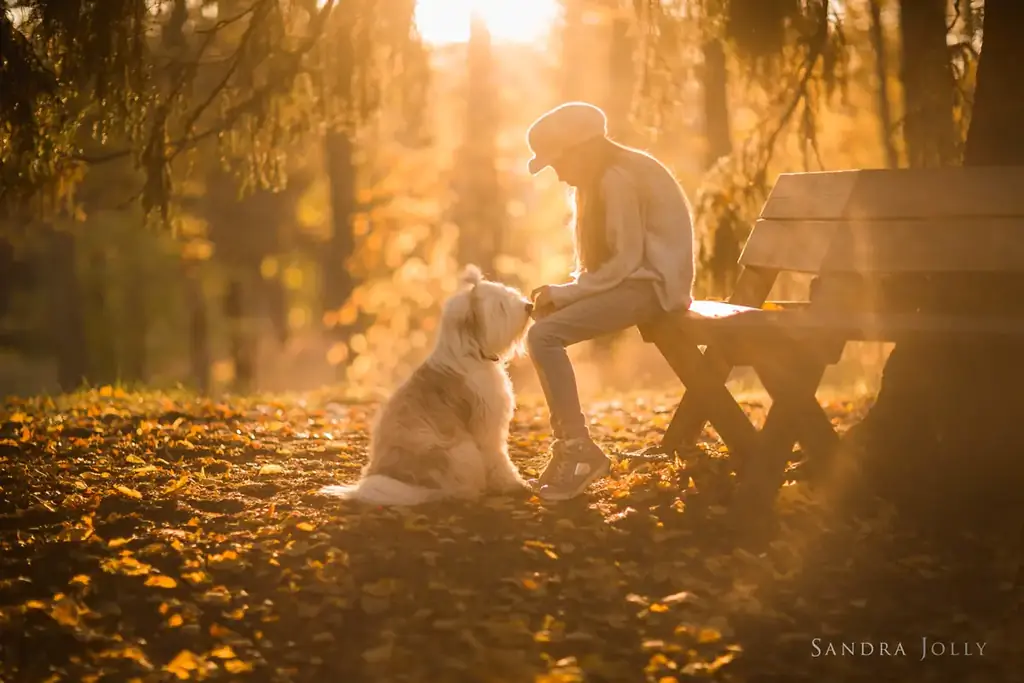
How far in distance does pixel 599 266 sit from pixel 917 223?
5.39ft

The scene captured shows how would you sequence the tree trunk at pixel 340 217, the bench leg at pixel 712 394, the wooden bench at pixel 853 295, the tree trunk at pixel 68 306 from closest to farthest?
the wooden bench at pixel 853 295, the bench leg at pixel 712 394, the tree trunk at pixel 340 217, the tree trunk at pixel 68 306

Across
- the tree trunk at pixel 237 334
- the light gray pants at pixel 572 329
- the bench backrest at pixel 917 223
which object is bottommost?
the tree trunk at pixel 237 334

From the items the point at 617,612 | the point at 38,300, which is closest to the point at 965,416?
the point at 617,612

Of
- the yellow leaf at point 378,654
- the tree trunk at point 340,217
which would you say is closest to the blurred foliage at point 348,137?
the tree trunk at point 340,217

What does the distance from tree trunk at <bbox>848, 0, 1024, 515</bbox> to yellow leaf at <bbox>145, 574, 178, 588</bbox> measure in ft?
12.0

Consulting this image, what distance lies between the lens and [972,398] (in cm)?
633

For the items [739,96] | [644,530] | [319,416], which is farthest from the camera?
[739,96]

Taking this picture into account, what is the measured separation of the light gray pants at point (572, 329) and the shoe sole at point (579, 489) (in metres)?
0.22

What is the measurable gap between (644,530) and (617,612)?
958 mm

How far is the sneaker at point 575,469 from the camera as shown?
20.4ft

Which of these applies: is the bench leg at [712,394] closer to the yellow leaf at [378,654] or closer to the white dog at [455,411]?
the white dog at [455,411]

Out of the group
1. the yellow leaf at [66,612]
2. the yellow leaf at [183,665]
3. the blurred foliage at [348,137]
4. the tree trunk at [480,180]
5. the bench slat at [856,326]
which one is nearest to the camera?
the yellow leaf at [183,665]

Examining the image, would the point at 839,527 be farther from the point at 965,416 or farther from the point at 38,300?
the point at 38,300

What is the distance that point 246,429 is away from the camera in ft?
27.7
